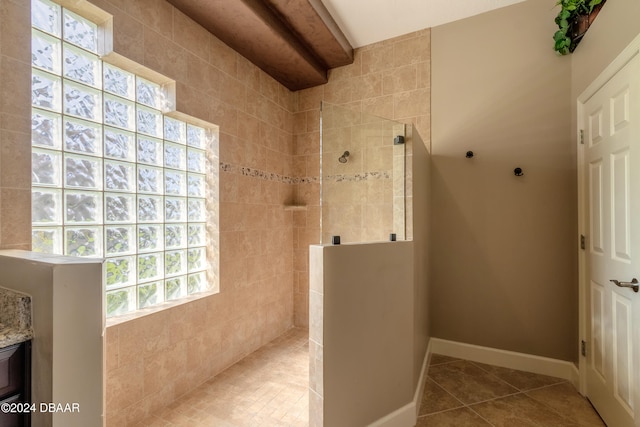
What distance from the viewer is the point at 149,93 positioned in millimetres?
1962

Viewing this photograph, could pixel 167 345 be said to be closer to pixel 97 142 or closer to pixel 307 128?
pixel 97 142

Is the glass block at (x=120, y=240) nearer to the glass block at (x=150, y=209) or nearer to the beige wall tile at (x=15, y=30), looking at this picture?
the glass block at (x=150, y=209)

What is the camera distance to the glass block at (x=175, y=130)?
2.08 m

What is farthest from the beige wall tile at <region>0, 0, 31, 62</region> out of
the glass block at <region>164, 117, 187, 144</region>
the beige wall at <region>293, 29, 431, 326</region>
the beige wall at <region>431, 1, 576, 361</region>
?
the beige wall at <region>431, 1, 576, 361</region>

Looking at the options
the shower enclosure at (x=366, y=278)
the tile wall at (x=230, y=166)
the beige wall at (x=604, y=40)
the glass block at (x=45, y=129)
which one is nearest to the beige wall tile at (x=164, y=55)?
the tile wall at (x=230, y=166)

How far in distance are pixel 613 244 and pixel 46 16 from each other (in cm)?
342

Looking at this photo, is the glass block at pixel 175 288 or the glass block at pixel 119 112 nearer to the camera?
the glass block at pixel 119 112

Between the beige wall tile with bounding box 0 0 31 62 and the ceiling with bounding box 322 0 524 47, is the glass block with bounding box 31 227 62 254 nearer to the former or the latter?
the beige wall tile with bounding box 0 0 31 62

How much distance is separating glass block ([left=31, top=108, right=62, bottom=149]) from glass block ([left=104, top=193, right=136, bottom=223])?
366mm

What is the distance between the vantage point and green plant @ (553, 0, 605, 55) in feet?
6.43

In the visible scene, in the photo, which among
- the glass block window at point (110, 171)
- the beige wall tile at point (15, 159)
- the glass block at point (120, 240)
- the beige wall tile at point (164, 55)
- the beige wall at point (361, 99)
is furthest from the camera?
the beige wall at point (361, 99)

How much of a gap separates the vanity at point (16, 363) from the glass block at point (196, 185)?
56.4 inches

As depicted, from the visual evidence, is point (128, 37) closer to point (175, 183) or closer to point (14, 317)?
point (175, 183)

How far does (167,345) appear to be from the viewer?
6.28 feet
